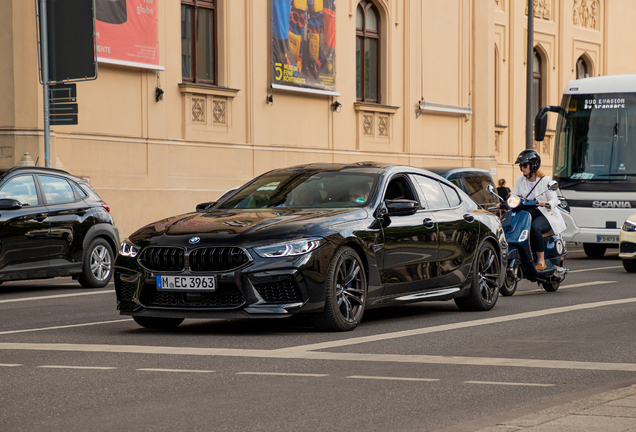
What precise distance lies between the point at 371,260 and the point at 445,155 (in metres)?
25.6

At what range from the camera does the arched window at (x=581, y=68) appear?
4491 cm

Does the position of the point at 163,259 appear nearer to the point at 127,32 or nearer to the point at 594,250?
the point at 127,32

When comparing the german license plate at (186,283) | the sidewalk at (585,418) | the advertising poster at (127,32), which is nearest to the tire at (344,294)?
the german license plate at (186,283)

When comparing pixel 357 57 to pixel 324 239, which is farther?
pixel 357 57

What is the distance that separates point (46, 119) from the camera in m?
19.3

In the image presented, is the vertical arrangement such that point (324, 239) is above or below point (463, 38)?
below

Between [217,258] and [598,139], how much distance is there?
14.9m

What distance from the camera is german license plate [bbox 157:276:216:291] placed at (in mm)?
8859

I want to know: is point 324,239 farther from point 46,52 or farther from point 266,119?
point 266,119

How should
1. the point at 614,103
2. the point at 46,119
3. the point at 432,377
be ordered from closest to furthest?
the point at 432,377, the point at 46,119, the point at 614,103

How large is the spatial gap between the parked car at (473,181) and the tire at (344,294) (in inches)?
382

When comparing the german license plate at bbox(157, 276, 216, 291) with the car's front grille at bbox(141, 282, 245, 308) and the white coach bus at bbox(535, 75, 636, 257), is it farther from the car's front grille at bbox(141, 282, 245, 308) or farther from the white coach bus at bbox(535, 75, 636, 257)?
the white coach bus at bbox(535, 75, 636, 257)

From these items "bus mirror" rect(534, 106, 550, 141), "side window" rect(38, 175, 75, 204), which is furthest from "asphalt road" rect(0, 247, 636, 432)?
"bus mirror" rect(534, 106, 550, 141)

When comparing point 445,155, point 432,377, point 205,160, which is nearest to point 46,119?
point 205,160
